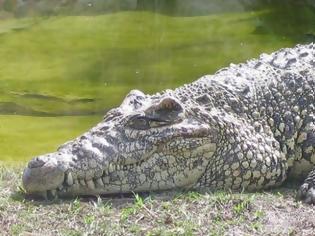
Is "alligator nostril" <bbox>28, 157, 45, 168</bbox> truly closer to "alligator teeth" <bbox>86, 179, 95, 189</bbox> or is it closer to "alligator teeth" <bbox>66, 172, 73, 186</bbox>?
"alligator teeth" <bbox>66, 172, 73, 186</bbox>

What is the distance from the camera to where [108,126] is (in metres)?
5.75

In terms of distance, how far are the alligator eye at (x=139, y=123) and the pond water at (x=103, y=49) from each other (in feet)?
8.41

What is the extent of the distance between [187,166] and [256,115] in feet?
2.28

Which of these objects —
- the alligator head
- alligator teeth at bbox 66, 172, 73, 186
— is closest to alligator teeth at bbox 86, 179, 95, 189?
the alligator head

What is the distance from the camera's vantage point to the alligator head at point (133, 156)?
543 centimetres

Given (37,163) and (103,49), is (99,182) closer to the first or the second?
(37,163)

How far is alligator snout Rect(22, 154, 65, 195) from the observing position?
211 inches

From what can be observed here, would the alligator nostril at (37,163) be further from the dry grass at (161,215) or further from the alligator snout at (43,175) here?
the dry grass at (161,215)

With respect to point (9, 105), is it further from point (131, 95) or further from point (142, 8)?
point (142, 8)

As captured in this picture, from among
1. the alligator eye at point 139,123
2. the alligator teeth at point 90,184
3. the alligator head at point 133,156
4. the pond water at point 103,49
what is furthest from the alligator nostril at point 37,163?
the pond water at point 103,49

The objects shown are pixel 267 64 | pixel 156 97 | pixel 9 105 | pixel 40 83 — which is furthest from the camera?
pixel 40 83

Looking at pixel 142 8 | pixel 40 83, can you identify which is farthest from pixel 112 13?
pixel 40 83

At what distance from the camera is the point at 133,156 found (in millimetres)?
5625

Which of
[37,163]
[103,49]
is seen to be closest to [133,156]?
[37,163]
